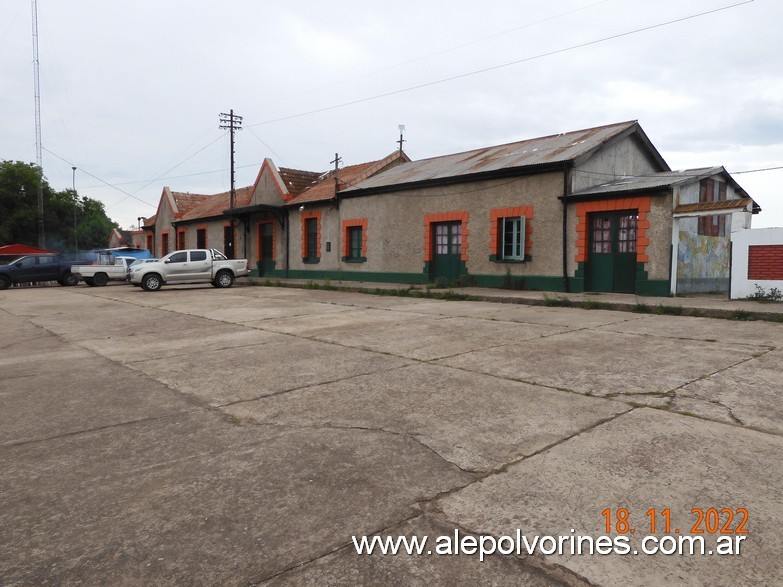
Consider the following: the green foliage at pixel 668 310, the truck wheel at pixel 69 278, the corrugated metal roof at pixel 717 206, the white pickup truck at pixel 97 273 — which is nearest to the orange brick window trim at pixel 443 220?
the corrugated metal roof at pixel 717 206

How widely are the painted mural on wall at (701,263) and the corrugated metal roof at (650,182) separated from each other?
1.47m

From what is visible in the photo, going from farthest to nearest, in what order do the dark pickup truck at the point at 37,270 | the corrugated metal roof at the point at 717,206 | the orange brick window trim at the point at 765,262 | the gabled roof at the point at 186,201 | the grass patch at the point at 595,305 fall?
the gabled roof at the point at 186,201
the dark pickup truck at the point at 37,270
the corrugated metal roof at the point at 717,206
the orange brick window trim at the point at 765,262
the grass patch at the point at 595,305

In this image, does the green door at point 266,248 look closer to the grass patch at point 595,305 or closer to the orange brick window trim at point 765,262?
the grass patch at point 595,305

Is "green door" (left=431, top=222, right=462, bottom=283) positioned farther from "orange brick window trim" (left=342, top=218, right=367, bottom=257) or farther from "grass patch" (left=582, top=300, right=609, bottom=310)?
"grass patch" (left=582, top=300, right=609, bottom=310)

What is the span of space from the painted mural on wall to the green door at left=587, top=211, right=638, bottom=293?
120cm

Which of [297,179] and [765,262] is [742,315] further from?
[297,179]

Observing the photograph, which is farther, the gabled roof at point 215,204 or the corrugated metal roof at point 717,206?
the gabled roof at point 215,204

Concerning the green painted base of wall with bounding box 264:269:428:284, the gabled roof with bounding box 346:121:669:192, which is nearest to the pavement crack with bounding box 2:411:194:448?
the gabled roof with bounding box 346:121:669:192

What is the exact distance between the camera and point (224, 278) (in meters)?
20.9

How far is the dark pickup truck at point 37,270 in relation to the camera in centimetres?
2272

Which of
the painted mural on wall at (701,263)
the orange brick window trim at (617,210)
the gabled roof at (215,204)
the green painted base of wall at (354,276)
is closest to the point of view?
the orange brick window trim at (617,210)

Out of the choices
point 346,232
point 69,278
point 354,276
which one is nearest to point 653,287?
point 354,276

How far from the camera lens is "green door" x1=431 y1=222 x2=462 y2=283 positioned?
18016 millimetres

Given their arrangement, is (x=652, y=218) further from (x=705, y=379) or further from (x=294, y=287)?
(x=294, y=287)
